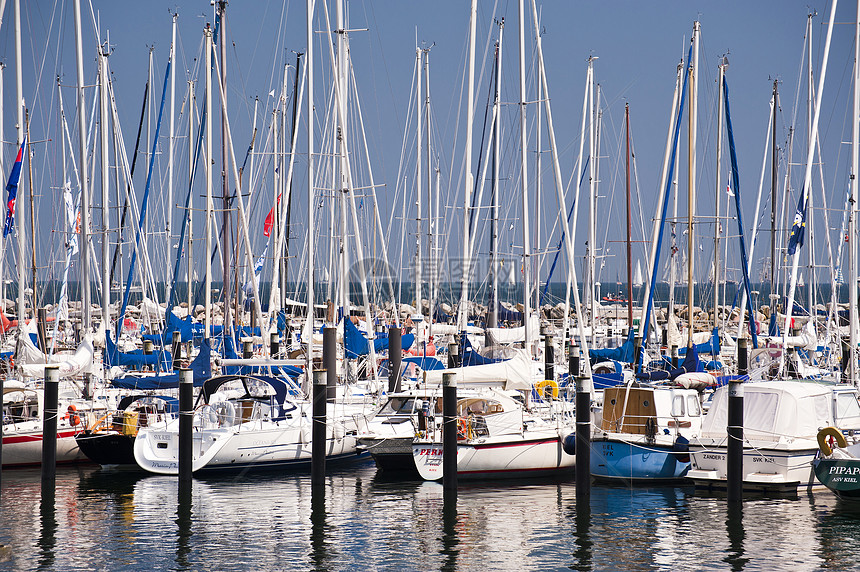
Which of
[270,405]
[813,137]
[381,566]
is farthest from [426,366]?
[381,566]

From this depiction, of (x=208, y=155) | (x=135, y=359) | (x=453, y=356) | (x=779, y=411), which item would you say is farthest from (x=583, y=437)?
(x=135, y=359)

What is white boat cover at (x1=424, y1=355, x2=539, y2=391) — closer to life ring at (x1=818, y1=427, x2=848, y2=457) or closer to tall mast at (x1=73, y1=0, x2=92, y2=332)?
life ring at (x1=818, y1=427, x2=848, y2=457)

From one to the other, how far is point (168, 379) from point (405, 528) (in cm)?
953

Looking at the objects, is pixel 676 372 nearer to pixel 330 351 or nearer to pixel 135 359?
pixel 330 351

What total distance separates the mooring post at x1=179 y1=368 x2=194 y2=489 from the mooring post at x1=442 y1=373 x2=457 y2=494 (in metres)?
5.34

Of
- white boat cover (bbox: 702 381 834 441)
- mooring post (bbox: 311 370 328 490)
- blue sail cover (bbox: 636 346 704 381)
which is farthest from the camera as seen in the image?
blue sail cover (bbox: 636 346 704 381)

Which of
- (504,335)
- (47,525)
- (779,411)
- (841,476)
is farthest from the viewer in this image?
(504,335)

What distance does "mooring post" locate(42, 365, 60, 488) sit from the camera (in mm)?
21000

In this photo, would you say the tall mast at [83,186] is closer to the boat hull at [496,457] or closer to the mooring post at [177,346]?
the mooring post at [177,346]

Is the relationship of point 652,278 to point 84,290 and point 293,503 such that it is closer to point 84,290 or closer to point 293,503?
point 293,503

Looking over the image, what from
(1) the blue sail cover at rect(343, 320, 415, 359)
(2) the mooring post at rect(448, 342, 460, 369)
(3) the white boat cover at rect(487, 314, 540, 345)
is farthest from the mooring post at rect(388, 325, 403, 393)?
(3) the white boat cover at rect(487, 314, 540, 345)

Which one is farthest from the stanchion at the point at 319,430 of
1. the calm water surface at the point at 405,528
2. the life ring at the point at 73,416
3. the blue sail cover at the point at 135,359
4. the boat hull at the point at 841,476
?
the blue sail cover at the point at 135,359

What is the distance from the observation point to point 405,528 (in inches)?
727

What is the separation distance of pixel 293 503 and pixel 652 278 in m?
12.8
